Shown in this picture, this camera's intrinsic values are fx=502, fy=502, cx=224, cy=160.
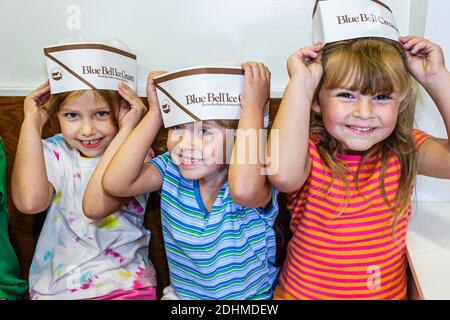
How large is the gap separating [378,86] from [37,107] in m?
0.79

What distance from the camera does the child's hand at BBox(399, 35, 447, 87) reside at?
3.32 ft

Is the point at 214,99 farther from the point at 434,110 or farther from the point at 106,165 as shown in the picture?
the point at 434,110

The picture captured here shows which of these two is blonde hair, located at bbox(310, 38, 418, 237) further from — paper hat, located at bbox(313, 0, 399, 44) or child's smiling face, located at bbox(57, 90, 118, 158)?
child's smiling face, located at bbox(57, 90, 118, 158)

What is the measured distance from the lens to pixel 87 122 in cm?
118

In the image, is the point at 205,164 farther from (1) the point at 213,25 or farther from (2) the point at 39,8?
(2) the point at 39,8

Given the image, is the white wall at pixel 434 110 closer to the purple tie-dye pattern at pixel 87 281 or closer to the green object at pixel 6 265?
the purple tie-dye pattern at pixel 87 281

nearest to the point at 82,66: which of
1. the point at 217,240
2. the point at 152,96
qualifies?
the point at 152,96

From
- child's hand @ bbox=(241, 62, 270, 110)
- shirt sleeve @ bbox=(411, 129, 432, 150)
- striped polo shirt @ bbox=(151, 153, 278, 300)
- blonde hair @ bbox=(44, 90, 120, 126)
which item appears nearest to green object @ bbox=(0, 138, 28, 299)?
blonde hair @ bbox=(44, 90, 120, 126)

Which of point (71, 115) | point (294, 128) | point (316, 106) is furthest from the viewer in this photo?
point (71, 115)

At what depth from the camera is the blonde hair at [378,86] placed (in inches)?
38.9

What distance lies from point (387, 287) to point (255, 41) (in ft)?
2.16

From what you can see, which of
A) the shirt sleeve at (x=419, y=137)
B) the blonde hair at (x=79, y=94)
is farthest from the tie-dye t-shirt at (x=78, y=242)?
the shirt sleeve at (x=419, y=137)

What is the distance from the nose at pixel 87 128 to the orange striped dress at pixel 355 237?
0.50 metres

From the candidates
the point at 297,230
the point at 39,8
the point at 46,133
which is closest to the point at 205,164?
the point at 297,230
